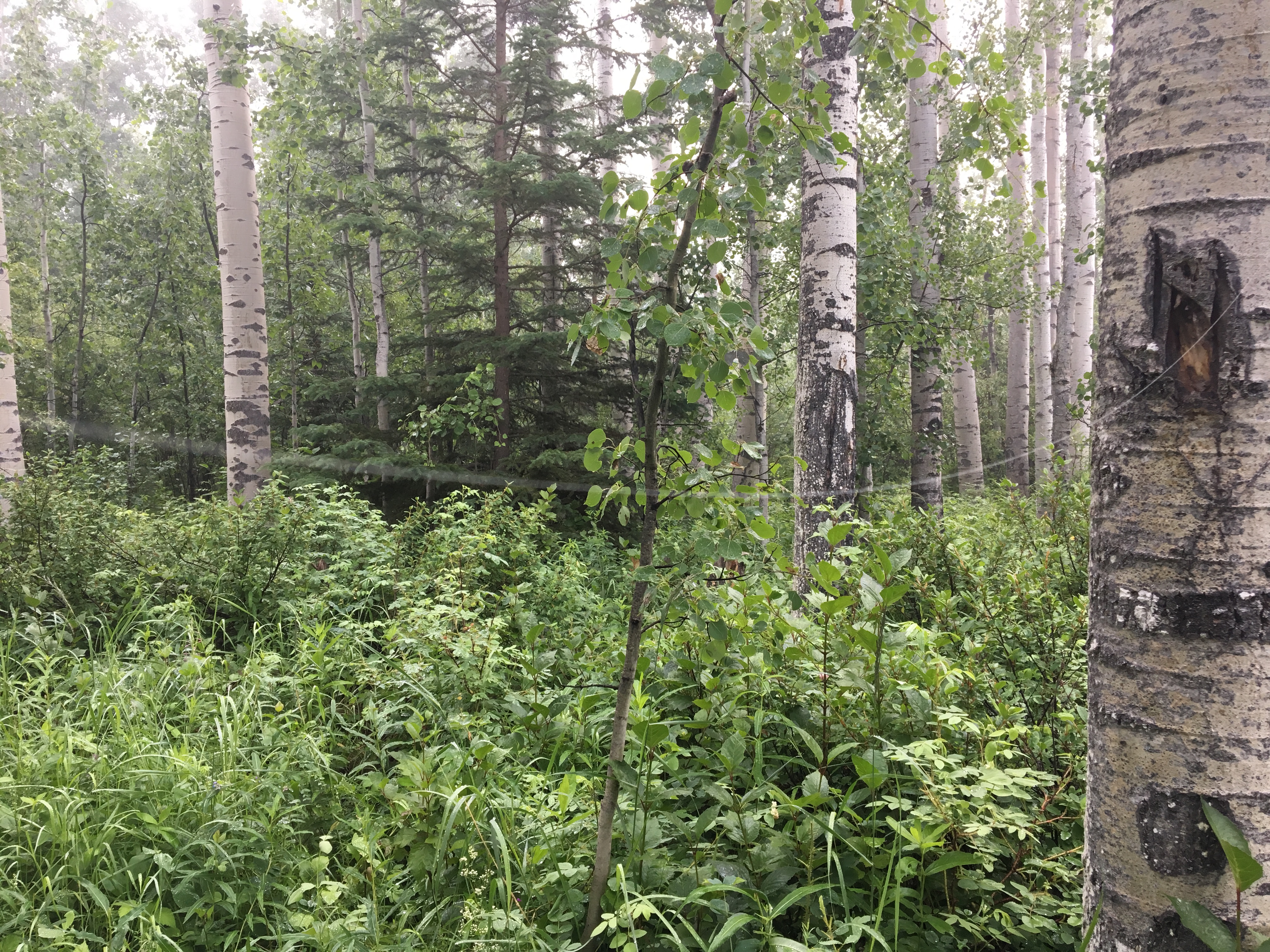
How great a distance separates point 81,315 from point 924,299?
1527 cm

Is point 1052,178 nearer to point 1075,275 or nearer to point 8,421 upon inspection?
point 1075,275

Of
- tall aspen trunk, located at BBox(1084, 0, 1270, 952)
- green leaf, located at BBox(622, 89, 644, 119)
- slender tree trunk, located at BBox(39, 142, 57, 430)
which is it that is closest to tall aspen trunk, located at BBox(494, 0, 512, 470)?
green leaf, located at BBox(622, 89, 644, 119)

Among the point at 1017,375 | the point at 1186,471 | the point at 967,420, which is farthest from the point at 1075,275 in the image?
the point at 1186,471

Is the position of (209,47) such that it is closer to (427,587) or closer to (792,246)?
(427,587)

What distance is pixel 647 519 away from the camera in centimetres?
154

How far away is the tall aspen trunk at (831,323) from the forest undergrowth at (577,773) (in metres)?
0.47

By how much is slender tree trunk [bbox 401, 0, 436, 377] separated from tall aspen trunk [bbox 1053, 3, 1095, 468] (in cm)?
810

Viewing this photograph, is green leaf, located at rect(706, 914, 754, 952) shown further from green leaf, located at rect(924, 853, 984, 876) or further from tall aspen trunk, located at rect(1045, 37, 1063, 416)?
tall aspen trunk, located at rect(1045, 37, 1063, 416)

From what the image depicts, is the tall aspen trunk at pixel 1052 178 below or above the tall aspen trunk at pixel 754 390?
above

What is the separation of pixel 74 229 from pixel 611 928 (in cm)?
1837

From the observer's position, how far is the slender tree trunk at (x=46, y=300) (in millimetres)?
13039

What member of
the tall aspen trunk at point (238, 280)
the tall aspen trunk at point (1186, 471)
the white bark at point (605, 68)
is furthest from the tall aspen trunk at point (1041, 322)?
the tall aspen trunk at point (1186, 471)

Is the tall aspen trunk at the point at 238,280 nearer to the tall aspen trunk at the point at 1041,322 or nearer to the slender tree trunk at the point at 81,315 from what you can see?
the slender tree trunk at the point at 81,315

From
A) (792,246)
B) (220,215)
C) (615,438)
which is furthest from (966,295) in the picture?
(220,215)
